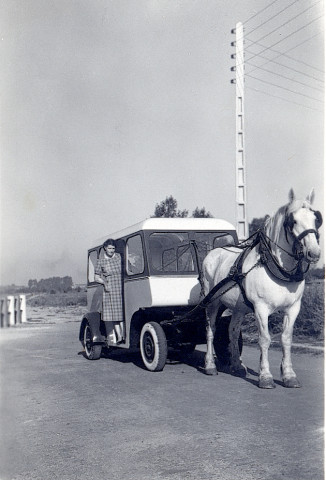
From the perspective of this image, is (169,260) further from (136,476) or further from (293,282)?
(136,476)

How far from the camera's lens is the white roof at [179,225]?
23.9 feet

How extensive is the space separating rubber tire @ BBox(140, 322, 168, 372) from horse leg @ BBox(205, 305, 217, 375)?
21.9 inches

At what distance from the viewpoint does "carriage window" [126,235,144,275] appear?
7398 mm

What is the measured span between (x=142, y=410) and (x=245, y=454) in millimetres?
1585

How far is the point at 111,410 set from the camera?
4895mm

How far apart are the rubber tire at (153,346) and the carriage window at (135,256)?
86cm

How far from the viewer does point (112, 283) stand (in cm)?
781

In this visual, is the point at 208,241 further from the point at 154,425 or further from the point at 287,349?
the point at 154,425

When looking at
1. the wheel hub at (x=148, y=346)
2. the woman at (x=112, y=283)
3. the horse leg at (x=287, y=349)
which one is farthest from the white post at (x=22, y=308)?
the woman at (x=112, y=283)

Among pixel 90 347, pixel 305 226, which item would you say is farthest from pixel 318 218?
pixel 90 347

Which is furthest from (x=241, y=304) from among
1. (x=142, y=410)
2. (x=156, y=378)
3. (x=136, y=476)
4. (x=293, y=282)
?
(x=136, y=476)

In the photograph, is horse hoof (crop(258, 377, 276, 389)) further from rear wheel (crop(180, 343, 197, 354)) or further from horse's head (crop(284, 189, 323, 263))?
rear wheel (crop(180, 343, 197, 354))

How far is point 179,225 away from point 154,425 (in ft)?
11.8

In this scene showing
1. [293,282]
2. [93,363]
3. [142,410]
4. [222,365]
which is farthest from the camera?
[93,363]
